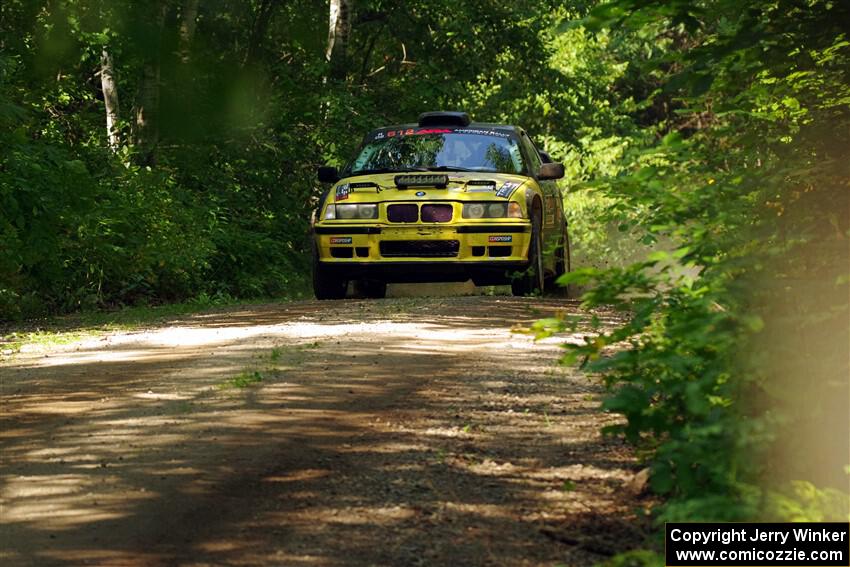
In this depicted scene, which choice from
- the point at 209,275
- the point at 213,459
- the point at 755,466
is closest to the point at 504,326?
the point at 213,459

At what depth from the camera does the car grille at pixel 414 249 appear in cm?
1628

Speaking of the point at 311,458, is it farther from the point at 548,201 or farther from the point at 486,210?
the point at 548,201

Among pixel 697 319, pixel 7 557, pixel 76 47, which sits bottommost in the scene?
pixel 7 557

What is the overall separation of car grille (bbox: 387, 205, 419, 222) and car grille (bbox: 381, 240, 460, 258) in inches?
9.0

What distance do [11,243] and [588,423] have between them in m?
9.22

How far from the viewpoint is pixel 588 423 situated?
873 cm

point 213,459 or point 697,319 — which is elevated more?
point 697,319

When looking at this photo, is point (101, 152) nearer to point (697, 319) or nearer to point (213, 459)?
point (213, 459)

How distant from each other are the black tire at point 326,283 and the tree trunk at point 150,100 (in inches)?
282

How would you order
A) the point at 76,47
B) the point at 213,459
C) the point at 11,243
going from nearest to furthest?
the point at 213,459, the point at 11,243, the point at 76,47

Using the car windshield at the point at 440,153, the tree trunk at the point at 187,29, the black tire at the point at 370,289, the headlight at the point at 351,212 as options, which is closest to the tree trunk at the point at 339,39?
the tree trunk at the point at 187,29

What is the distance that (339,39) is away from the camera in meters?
27.8

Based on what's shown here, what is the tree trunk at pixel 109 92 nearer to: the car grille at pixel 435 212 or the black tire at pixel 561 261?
the black tire at pixel 561 261

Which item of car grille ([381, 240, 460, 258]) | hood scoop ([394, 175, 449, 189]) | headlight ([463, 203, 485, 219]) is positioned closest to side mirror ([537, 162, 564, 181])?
headlight ([463, 203, 485, 219])
